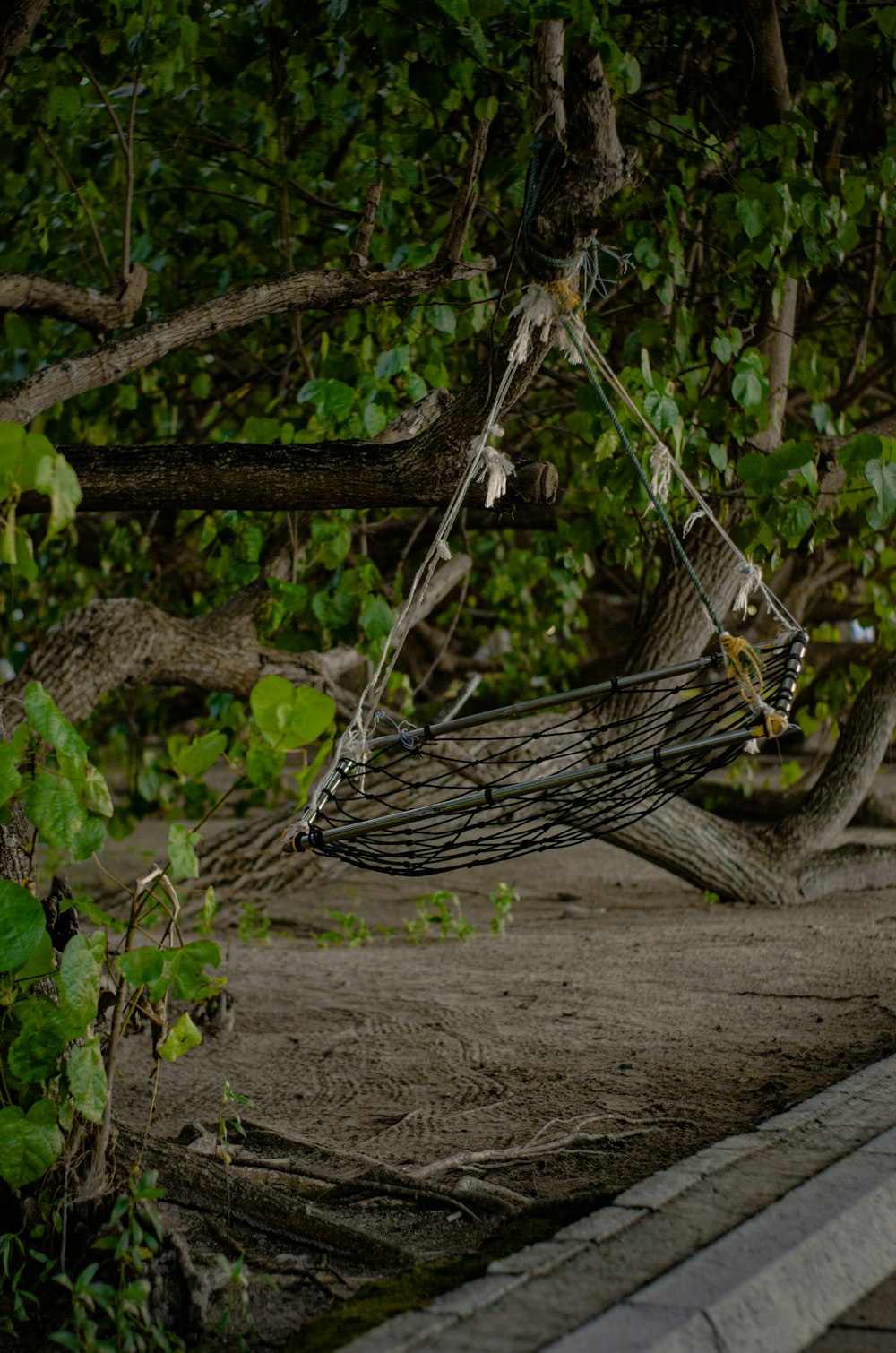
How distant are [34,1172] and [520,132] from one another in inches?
127

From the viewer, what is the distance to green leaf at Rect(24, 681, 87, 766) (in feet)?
5.41

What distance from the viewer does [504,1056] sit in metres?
3.00

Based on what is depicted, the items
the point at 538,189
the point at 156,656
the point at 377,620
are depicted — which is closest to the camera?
the point at 538,189

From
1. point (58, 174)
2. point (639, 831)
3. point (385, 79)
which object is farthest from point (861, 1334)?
point (58, 174)

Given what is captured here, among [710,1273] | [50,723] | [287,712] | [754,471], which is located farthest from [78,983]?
[754,471]

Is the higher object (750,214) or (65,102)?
(750,214)

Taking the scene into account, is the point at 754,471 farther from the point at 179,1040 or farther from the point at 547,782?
the point at 179,1040

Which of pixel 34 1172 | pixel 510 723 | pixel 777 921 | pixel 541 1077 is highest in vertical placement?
pixel 34 1172

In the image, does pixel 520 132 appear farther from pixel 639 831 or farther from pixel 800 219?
pixel 639 831

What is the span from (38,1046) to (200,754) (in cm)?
48

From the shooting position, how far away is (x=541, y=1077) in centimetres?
282

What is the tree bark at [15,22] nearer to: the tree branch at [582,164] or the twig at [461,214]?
the twig at [461,214]

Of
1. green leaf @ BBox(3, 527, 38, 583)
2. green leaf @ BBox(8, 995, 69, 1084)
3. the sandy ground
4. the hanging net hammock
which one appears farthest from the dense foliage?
the sandy ground

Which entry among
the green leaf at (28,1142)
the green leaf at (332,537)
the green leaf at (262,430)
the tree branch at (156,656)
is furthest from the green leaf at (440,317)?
the green leaf at (28,1142)
